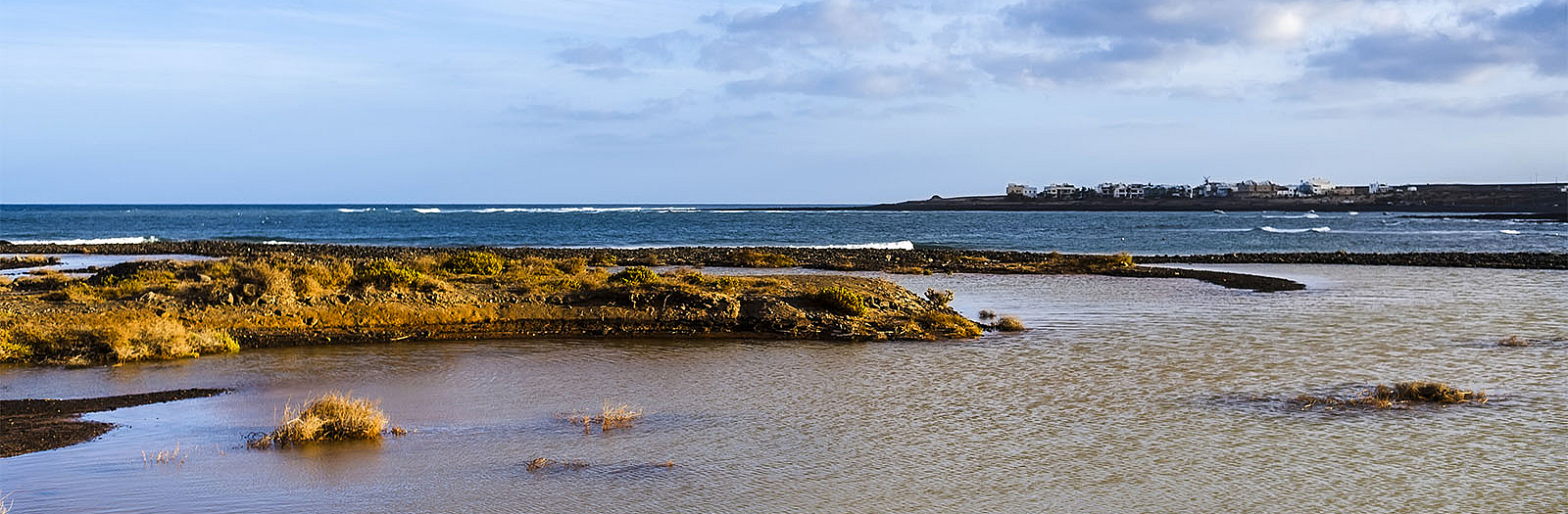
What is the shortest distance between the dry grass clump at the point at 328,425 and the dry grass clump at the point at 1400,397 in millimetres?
10742

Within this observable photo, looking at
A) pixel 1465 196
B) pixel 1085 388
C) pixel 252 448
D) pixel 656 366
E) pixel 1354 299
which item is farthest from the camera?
pixel 1465 196

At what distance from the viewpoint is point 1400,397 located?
1488cm

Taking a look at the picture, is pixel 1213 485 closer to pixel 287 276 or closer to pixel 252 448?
pixel 252 448

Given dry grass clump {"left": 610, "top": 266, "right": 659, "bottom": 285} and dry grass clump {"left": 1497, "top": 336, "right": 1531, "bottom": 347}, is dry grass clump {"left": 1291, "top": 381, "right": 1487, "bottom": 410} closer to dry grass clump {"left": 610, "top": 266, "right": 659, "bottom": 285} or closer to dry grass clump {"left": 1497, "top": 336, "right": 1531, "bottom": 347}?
dry grass clump {"left": 1497, "top": 336, "right": 1531, "bottom": 347}

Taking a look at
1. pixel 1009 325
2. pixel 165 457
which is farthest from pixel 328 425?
pixel 1009 325

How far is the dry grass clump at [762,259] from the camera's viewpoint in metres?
46.6

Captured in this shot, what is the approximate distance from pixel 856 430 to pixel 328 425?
219 inches

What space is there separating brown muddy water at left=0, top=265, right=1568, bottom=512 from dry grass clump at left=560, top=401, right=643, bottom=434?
24 centimetres

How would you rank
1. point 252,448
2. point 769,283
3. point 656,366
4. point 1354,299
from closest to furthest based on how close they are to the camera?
1. point 252,448
2. point 656,366
3. point 769,283
4. point 1354,299

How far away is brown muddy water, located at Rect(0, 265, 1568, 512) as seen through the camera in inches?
404

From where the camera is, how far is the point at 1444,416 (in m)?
13.8

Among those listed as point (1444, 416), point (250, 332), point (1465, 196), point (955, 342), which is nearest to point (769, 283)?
point (955, 342)

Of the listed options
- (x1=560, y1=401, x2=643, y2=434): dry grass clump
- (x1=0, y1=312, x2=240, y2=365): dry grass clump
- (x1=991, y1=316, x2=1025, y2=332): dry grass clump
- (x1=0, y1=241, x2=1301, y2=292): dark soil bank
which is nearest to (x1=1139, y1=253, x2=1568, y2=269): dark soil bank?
(x1=0, y1=241, x2=1301, y2=292): dark soil bank

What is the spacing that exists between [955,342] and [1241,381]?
217 inches
